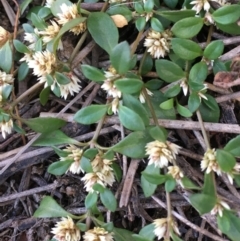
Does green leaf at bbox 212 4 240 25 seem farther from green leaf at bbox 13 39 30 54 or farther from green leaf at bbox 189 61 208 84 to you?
green leaf at bbox 13 39 30 54

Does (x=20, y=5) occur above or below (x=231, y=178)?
above

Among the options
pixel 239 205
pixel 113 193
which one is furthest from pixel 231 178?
pixel 113 193

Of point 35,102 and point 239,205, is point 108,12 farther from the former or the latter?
point 239,205

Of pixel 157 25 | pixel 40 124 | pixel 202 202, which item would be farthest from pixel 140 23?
pixel 202 202

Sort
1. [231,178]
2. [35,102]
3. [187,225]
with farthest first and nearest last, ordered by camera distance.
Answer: [35,102] → [187,225] → [231,178]

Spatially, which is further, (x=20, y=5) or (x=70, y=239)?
(x=20, y=5)

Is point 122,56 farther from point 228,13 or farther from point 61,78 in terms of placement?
point 228,13
